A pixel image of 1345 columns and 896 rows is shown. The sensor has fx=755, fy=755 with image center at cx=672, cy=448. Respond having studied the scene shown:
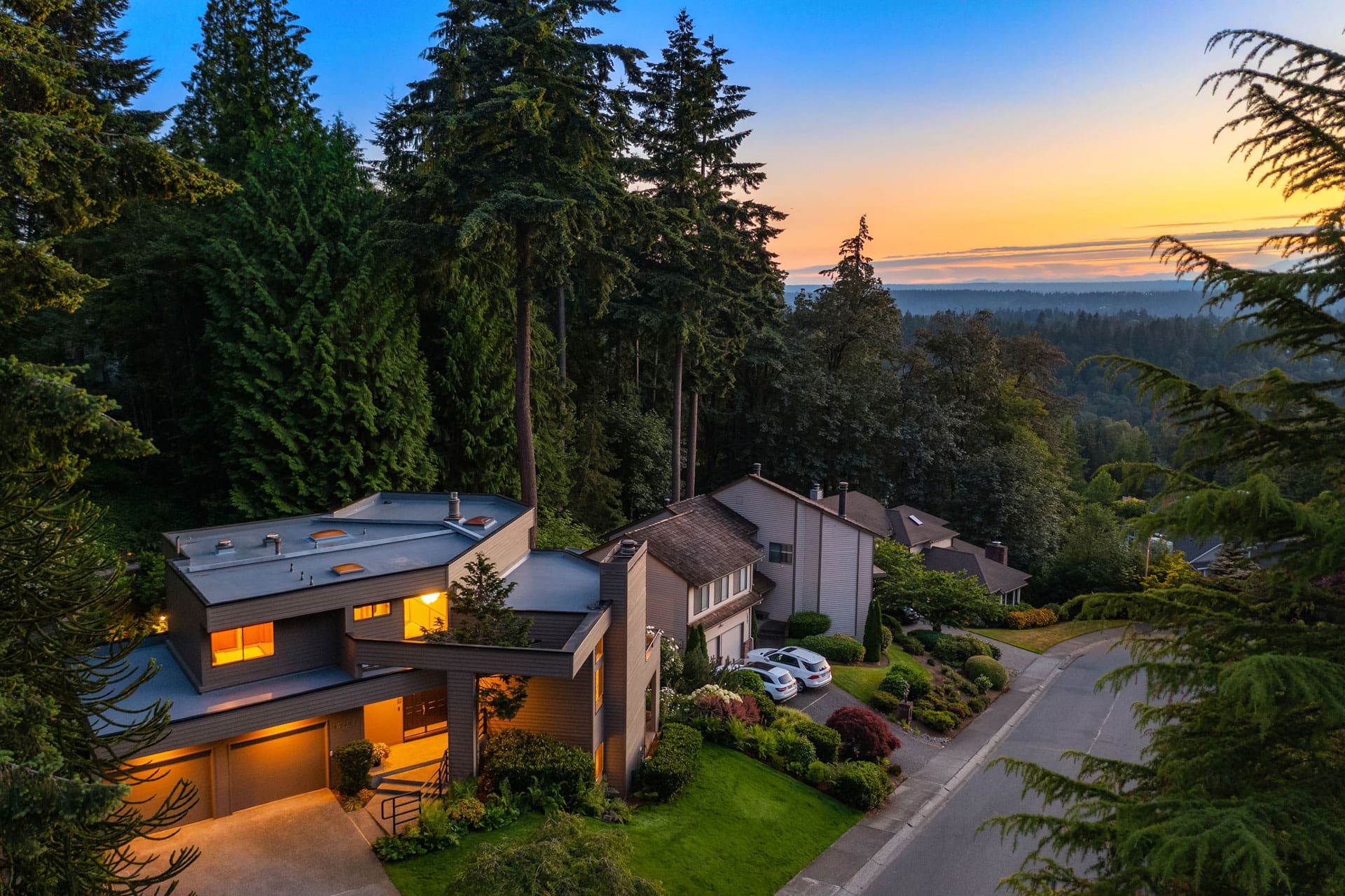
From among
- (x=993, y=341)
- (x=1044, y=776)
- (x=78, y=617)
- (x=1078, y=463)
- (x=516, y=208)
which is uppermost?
(x=516, y=208)

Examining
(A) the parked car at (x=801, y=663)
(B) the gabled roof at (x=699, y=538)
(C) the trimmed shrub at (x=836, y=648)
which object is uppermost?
(B) the gabled roof at (x=699, y=538)

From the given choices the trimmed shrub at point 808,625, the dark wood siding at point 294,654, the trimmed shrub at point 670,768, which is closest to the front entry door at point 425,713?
the dark wood siding at point 294,654

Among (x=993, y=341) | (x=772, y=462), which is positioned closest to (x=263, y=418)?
(x=772, y=462)

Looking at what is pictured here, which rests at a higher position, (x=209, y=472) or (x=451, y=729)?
(x=209, y=472)

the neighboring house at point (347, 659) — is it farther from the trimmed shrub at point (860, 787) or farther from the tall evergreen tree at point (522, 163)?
the tall evergreen tree at point (522, 163)

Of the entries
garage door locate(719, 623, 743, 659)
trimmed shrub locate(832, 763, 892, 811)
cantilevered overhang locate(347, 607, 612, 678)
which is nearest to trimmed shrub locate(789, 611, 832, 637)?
garage door locate(719, 623, 743, 659)

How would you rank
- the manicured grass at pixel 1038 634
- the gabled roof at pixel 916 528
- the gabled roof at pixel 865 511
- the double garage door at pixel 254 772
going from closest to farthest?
1. the double garage door at pixel 254 772
2. the manicured grass at pixel 1038 634
3. the gabled roof at pixel 865 511
4. the gabled roof at pixel 916 528

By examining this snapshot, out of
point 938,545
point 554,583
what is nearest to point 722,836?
point 554,583

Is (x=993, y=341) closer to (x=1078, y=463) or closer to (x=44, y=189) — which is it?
(x=1078, y=463)
